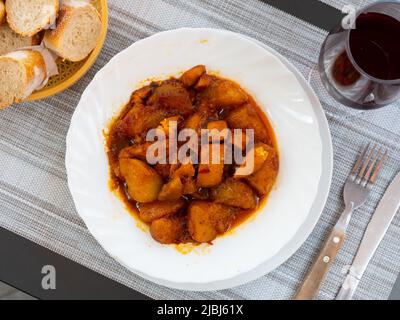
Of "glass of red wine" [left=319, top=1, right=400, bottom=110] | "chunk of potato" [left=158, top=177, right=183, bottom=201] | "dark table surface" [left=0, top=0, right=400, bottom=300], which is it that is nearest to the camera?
"glass of red wine" [left=319, top=1, right=400, bottom=110]

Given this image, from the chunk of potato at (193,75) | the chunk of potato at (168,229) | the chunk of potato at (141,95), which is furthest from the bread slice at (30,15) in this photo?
the chunk of potato at (168,229)

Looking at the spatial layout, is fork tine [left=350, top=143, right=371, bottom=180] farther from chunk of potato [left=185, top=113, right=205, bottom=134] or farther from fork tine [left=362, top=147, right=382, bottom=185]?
chunk of potato [left=185, top=113, right=205, bottom=134]

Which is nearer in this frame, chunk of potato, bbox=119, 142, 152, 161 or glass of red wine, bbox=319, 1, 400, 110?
glass of red wine, bbox=319, 1, 400, 110

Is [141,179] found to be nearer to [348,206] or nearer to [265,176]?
[265,176]

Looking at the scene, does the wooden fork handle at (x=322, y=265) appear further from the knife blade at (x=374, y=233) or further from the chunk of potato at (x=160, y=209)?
the chunk of potato at (x=160, y=209)

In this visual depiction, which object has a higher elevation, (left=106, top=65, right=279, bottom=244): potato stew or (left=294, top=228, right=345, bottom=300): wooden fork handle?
(left=106, top=65, right=279, bottom=244): potato stew

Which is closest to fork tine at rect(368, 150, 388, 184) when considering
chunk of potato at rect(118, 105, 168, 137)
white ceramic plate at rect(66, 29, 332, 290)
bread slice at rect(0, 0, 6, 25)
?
white ceramic plate at rect(66, 29, 332, 290)

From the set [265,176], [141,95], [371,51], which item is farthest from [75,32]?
[371,51]
